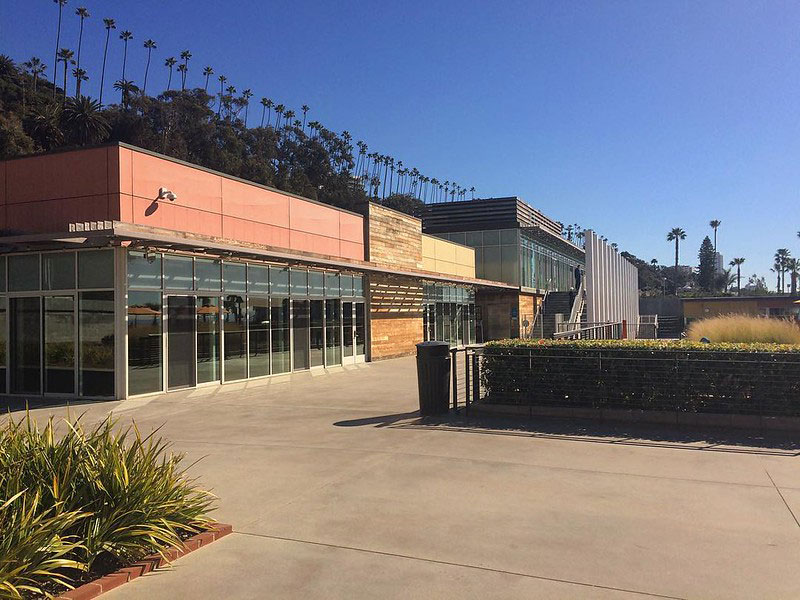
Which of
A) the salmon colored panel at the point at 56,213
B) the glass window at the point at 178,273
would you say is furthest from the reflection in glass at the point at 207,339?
the salmon colored panel at the point at 56,213

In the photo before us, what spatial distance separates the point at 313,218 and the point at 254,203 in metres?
2.92

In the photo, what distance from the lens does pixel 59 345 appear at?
13625 millimetres

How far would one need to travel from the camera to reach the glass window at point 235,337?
15.7 meters

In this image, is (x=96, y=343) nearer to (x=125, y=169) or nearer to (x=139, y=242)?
(x=139, y=242)

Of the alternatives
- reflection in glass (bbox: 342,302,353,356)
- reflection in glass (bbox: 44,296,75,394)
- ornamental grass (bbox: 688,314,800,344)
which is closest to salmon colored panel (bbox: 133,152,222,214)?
reflection in glass (bbox: 44,296,75,394)

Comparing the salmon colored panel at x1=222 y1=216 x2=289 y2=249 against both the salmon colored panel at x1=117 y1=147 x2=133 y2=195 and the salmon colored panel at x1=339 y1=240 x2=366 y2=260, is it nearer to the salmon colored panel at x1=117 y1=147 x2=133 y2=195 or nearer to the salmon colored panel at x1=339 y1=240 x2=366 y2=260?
the salmon colored panel at x1=117 y1=147 x2=133 y2=195

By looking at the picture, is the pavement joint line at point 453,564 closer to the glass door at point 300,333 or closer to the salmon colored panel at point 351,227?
the glass door at point 300,333

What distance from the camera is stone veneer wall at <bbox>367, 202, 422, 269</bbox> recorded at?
2305 centimetres

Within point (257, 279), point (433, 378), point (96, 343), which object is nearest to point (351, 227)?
point (257, 279)

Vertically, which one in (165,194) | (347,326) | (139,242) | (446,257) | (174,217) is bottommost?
(347,326)

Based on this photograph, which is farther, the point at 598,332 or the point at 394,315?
the point at 598,332

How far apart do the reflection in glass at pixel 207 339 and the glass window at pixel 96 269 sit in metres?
2.28

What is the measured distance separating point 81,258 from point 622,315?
29.7 meters

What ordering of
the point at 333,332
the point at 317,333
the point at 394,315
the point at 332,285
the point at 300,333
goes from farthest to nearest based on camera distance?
1. the point at 394,315
2. the point at 333,332
3. the point at 332,285
4. the point at 317,333
5. the point at 300,333
